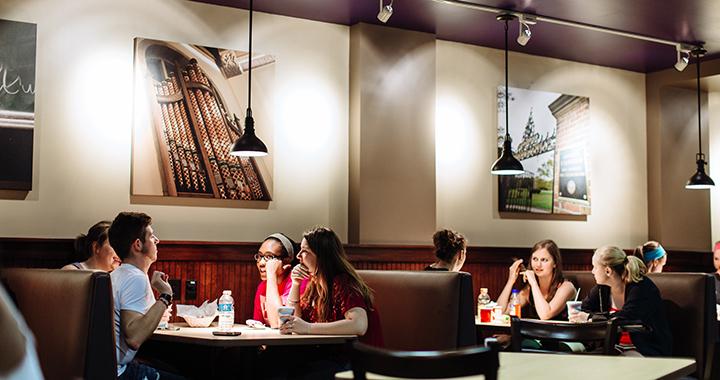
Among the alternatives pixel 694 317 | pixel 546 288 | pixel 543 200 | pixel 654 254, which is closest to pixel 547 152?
pixel 543 200

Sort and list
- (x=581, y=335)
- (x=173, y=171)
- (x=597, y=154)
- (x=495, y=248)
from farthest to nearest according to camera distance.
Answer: (x=597, y=154) → (x=495, y=248) → (x=173, y=171) → (x=581, y=335)

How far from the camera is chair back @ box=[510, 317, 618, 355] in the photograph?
3.89m

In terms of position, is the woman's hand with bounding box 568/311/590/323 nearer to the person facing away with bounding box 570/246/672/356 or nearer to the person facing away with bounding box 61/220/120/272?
the person facing away with bounding box 570/246/672/356

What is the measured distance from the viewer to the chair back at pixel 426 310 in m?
5.13

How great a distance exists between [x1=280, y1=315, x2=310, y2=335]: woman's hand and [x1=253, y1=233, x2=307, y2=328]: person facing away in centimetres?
94

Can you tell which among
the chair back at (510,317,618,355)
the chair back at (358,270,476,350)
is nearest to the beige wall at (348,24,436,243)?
the chair back at (358,270,476,350)

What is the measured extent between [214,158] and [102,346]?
2799 millimetres

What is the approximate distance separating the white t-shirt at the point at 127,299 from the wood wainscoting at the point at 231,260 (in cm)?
95

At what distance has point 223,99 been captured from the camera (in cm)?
675

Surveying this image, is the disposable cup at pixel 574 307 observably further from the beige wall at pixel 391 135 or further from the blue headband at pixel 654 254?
the blue headband at pixel 654 254

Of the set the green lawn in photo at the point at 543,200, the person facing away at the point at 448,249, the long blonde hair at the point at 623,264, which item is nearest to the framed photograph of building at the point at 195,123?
the person facing away at the point at 448,249

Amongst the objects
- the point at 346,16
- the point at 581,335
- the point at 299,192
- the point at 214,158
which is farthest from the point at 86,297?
the point at 346,16

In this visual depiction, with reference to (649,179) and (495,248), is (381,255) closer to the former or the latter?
(495,248)

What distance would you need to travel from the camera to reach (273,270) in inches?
229
